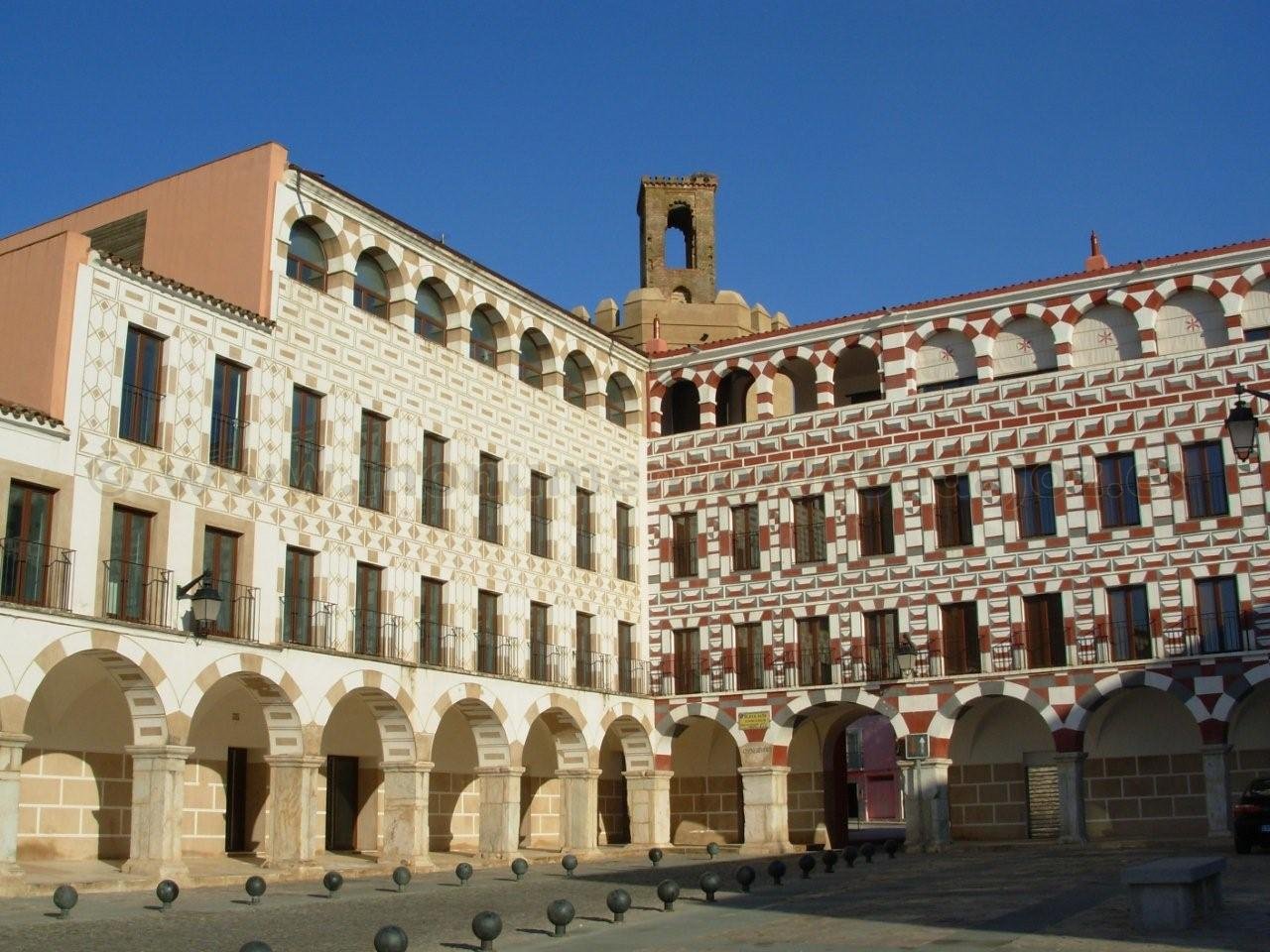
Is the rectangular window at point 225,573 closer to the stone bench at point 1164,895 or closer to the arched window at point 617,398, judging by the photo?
the arched window at point 617,398

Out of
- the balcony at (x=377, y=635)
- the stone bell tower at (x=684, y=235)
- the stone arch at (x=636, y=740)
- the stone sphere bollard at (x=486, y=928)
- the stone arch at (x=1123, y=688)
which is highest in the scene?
the stone bell tower at (x=684, y=235)

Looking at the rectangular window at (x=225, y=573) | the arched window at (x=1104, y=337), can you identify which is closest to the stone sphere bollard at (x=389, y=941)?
the rectangular window at (x=225, y=573)

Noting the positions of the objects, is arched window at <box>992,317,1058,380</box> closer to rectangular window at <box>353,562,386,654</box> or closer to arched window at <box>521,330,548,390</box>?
arched window at <box>521,330,548,390</box>

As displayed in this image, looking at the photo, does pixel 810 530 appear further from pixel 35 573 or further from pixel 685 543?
pixel 35 573

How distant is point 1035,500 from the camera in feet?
108

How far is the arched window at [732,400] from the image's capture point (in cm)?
3856

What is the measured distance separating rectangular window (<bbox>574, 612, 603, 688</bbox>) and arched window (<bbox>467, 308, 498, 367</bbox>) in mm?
6136

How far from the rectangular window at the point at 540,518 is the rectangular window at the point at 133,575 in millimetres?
10839

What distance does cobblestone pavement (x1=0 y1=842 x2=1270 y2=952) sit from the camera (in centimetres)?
1498

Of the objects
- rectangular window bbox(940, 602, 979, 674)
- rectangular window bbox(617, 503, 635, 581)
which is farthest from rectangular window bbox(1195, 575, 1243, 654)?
rectangular window bbox(617, 503, 635, 581)

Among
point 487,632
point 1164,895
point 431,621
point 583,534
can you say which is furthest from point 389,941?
point 583,534

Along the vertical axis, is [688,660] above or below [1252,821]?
above

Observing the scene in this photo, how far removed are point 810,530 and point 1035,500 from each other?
5.24m

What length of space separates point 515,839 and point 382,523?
6.93 meters
